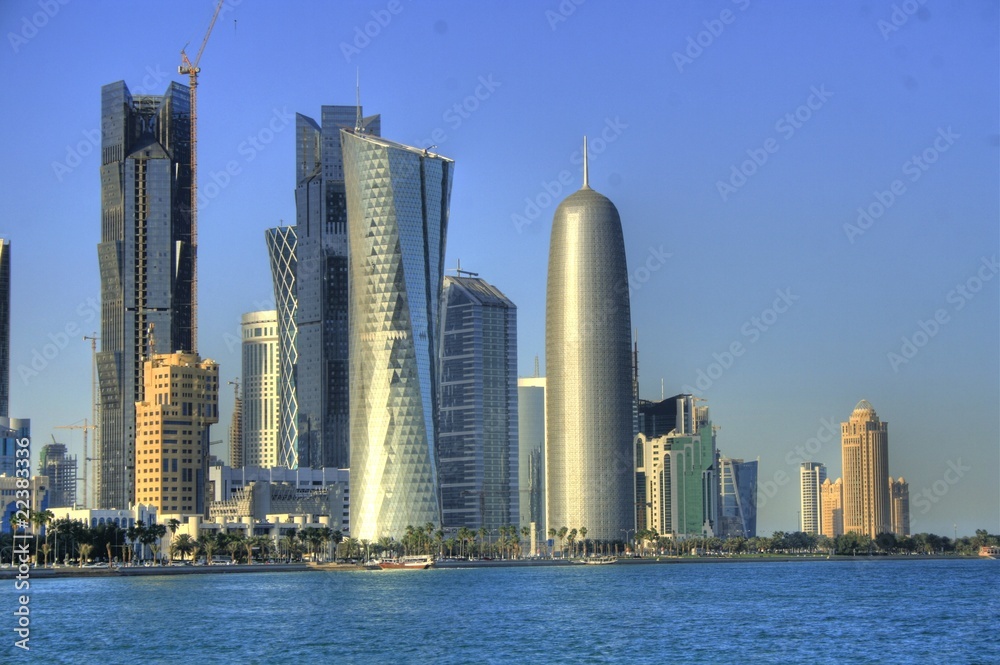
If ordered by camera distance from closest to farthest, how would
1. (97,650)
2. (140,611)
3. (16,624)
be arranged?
(97,650) → (16,624) → (140,611)

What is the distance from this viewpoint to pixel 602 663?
105 metres

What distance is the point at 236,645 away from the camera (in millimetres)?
115250

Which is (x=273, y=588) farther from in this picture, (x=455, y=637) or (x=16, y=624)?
(x=455, y=637)

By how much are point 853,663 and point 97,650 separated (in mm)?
52400

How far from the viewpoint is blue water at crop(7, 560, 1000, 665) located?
109938 millimetres

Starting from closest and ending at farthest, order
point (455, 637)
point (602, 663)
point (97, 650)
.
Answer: point (602, 663) < point (97, 650) < point (455, 637)

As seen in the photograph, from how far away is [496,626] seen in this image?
132 m

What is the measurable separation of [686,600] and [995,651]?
59601 mm

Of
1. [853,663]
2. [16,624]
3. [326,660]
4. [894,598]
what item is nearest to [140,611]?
[16,624]

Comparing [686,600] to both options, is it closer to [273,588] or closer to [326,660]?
[273,588]

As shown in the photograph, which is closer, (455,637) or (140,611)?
(455,637)

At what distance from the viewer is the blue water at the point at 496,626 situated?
361 ft

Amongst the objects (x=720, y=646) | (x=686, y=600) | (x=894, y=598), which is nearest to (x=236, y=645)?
(x=720, y=646)

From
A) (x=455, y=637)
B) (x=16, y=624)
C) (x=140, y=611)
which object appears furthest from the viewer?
(x=140, y=611)
